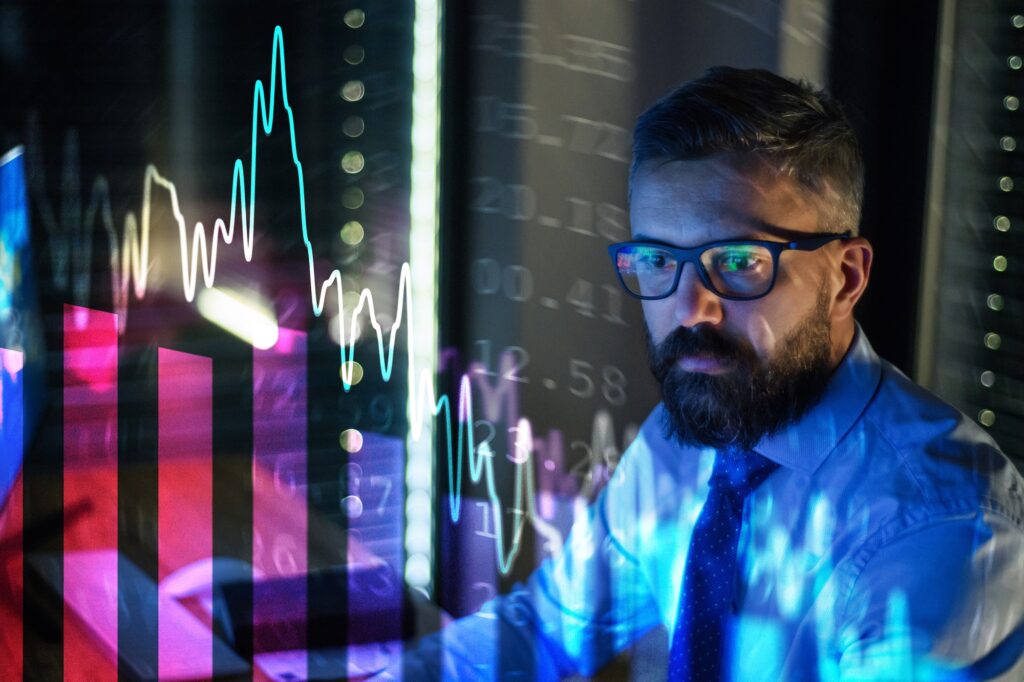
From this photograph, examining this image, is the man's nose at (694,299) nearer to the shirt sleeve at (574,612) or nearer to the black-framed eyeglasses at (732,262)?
the black-framed eyeglasses at (732,262)

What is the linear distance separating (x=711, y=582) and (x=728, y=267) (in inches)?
12.6

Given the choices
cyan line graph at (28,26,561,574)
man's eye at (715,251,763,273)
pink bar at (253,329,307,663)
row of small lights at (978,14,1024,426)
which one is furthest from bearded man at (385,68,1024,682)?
cyan line graph at (28,26,561,574)

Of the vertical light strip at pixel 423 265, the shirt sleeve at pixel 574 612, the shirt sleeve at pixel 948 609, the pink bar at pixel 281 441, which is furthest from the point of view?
the vertical light strip at pixel 423 265

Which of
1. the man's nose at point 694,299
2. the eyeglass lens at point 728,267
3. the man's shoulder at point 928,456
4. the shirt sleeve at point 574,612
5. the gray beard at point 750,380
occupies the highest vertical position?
the eyeglass lens at point 728,267

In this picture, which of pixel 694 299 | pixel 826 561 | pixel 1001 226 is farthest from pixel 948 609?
pixel 1001 226

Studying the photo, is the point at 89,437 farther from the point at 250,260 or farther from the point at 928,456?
the point at 928,456

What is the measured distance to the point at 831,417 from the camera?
979 millimetres

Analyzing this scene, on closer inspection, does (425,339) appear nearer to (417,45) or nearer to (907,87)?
(417,45)

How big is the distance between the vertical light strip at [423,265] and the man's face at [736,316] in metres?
0.64

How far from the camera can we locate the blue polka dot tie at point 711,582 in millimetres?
1002

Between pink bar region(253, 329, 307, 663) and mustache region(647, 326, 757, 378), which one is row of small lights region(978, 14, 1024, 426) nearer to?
mustache region(647, 326, 757, 378)

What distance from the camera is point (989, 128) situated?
1143 mm

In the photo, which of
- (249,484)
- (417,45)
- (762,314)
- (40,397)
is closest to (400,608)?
(249,484)

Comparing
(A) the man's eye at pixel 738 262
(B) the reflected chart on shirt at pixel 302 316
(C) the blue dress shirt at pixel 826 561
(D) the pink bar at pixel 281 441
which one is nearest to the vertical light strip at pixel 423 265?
(B) the reflected chart on shirt at pixel 302 316
